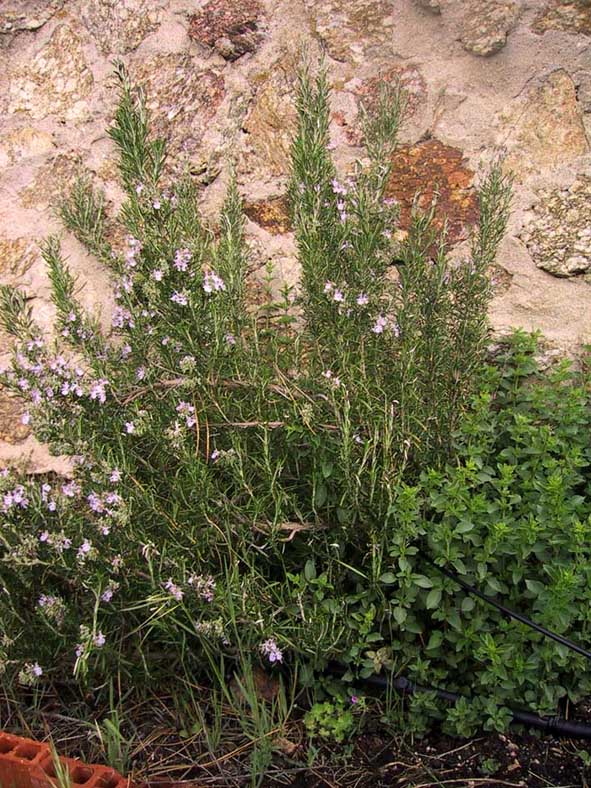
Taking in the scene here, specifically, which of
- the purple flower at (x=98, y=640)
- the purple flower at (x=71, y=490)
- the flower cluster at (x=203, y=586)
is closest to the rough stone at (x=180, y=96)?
the purple flower at (x=71, y=490)

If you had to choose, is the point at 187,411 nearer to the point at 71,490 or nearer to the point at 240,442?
the point at 240,442

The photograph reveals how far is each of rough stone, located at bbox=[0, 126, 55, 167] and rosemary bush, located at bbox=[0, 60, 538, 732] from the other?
0.96 m

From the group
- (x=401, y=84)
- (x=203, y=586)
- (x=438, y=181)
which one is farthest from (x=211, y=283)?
(x=401, y=84)

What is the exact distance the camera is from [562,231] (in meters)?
2.76

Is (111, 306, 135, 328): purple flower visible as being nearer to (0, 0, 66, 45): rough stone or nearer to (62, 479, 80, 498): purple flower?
(62, 479, 80, 498): purple flower

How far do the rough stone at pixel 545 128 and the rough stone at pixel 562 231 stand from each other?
0.34ft

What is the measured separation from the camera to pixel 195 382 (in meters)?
2.11

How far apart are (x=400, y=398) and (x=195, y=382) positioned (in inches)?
23.8

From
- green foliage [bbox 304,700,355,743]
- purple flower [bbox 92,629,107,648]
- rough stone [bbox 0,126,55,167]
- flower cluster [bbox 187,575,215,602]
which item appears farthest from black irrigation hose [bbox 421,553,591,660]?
rough stone [bbox 0,126,55,167]

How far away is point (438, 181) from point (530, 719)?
1755 millimetres

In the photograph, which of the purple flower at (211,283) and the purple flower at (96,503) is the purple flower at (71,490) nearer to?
the purple flower at (96,503)

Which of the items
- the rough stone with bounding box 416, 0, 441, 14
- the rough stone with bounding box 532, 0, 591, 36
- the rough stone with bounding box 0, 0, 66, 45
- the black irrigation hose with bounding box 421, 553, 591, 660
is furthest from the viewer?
the rough stone with bounding box 0, 0, 66, 45

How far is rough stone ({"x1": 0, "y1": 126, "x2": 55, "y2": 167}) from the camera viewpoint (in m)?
3.12

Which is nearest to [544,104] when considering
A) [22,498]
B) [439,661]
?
[439,661]
